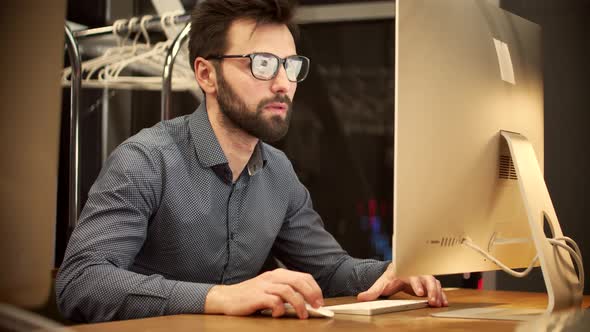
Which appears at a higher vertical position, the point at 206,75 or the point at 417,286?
the point at 206,75

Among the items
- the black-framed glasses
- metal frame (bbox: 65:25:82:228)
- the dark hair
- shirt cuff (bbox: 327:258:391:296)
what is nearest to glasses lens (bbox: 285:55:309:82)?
the black-framed glasses

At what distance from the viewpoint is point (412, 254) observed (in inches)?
42.8

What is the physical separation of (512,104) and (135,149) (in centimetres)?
79

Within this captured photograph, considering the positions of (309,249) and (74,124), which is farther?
(74,124)

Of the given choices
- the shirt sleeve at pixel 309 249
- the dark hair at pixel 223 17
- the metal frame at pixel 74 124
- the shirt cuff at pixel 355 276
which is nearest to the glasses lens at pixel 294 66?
the dark hair at pixel 223 17

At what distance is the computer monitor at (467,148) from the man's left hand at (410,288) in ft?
0.52

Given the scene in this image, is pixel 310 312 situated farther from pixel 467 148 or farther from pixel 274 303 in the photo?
pixel 467 148

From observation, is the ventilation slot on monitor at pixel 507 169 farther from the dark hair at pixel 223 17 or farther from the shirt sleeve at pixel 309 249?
the dark hair at pixel 223 17

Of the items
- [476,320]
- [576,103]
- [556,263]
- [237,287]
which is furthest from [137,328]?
[576,103]

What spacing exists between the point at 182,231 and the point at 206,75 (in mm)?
465

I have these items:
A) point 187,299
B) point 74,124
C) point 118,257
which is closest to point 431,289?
point 187,299

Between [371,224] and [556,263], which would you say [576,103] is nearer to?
[371,224]

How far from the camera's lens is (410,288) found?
1.52 metres

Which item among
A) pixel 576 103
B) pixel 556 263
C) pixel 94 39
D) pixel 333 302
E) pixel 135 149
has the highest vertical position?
pixel 94 39
